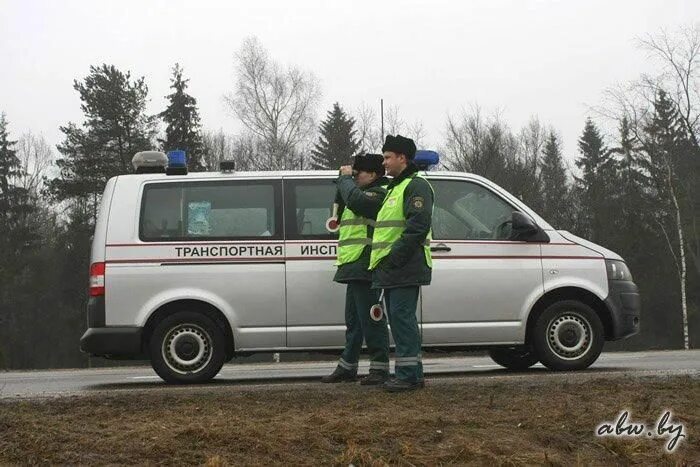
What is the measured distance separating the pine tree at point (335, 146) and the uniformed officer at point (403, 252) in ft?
118

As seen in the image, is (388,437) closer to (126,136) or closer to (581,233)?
(126,136)

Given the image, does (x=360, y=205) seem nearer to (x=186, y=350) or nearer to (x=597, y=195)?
(x=186, y=350)

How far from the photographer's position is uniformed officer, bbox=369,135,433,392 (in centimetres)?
672

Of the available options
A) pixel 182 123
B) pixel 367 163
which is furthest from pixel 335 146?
pixel 367 163

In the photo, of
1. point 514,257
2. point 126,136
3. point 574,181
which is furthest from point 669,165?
point 514,257

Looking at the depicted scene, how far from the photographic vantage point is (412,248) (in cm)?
671

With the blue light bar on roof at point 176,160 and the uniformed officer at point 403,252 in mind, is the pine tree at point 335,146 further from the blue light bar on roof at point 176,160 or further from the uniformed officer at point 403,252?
the uniformed officer at point 403,252

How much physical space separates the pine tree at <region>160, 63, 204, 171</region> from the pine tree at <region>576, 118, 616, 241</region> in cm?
2371

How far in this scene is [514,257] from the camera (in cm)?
861

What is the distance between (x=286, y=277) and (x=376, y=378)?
1.55m

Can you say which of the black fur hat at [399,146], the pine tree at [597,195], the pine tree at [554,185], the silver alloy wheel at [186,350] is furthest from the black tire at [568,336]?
the pine tree at [597,195]

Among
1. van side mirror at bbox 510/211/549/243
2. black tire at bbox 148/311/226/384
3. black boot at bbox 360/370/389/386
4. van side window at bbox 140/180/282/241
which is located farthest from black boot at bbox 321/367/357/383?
van side mirror at bbox 510/211/549/243

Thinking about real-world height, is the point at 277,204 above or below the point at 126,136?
below

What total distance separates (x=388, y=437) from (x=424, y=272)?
2.43m
